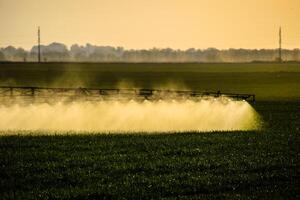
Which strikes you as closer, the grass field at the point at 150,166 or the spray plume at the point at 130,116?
the grass field at the point at 150,166

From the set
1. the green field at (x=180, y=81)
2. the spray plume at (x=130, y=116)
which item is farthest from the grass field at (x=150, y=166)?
the green field at (x=180, y=81)

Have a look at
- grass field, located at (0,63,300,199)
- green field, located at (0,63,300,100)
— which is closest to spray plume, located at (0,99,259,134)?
grass field, located at (0,63,300,199)

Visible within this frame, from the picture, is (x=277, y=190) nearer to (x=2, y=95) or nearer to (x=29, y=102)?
(x=29, y=102)

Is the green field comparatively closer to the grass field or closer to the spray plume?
the spray plume

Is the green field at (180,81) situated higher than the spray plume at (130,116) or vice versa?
the green field at (180,81)

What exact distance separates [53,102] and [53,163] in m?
34.1

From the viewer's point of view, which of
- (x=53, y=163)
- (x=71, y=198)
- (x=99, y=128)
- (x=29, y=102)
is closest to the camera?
(x=71, y=198)

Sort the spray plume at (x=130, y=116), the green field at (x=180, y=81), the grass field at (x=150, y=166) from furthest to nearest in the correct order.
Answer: the green field at (x=180, y=81) → the spray plume at (x=130, y=116) → the grass field at (x=150, y=166)

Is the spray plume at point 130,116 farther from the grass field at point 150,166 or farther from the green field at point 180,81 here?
the green field at point 180,81

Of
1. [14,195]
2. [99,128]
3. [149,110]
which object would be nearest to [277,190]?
[14,195]

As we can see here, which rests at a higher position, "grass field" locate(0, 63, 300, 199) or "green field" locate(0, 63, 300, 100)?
"green field" locate(0, 63, 300, 100)

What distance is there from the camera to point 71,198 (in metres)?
14.9

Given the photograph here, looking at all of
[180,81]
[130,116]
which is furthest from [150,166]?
[180,81]

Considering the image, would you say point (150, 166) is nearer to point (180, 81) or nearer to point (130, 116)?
point (130, 116)
